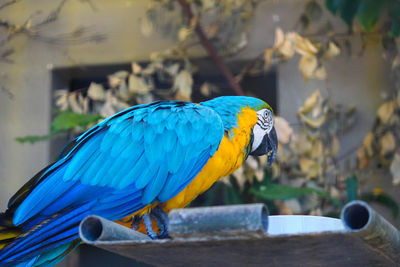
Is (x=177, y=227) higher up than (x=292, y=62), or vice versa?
(x=292, y=62)

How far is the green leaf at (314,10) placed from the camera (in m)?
2.73

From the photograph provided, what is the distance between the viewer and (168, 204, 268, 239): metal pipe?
76cm

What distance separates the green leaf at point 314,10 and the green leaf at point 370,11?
0.33 m

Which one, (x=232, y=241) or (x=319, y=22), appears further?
(x=319, y=22)

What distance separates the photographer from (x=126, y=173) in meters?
1.44

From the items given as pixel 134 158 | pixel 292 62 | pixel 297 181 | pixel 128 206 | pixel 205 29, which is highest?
pixel 205 29

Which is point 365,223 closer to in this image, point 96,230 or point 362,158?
point 96,230

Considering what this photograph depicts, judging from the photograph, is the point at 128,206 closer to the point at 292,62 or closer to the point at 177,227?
the point at 177,227

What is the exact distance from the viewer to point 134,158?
57.9 inches

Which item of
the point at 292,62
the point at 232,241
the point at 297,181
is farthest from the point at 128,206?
the point at 292,62

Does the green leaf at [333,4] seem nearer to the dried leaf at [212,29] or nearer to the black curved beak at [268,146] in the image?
the dried leaf at [212,29]

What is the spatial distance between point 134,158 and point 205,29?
162cm

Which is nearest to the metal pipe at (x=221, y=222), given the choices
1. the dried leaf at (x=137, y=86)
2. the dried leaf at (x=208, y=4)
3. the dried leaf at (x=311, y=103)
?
the dried leaf at (x=311, y=103)

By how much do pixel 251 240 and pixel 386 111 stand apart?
2.00m
